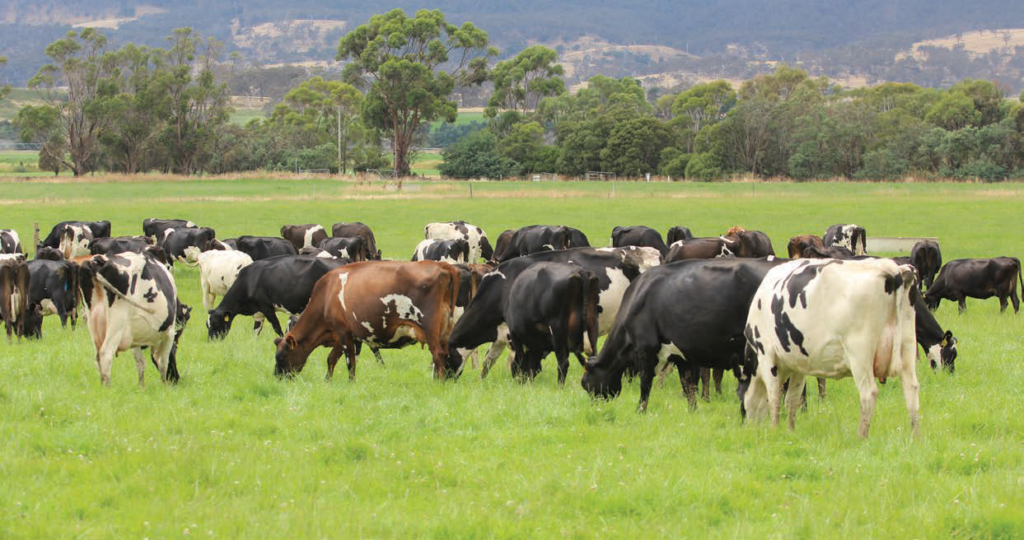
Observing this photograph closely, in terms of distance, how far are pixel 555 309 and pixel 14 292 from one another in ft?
30.7

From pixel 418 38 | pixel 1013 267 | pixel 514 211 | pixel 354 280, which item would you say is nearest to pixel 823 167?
pixel 418 38

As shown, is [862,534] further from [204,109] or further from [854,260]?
[204,109]

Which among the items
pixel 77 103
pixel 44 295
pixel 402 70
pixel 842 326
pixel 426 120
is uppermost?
pixel 402 70

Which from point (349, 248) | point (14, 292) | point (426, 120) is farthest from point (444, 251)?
point (426, 120)

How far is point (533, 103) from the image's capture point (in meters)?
171

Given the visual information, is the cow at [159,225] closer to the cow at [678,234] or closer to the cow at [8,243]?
the cow at [8,243]

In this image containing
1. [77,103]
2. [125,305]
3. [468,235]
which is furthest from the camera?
[77,103]

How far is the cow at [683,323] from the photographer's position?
10.8 m

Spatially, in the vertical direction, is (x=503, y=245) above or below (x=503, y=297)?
below

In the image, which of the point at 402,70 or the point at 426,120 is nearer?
the point at 402,70

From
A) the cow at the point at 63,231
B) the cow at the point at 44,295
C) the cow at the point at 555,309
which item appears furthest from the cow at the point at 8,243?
the cow at the point at 555,309

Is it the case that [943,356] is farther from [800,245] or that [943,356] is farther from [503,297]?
[800,245]

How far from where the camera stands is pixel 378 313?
42.5 feet

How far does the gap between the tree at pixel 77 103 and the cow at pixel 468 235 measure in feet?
249
